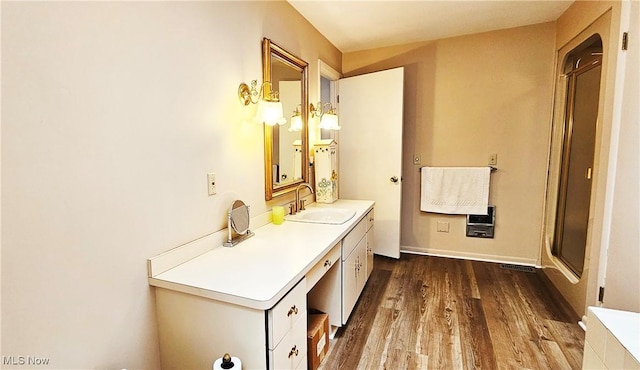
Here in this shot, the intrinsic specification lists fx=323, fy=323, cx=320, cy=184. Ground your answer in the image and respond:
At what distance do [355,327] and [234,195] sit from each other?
121 centimetres

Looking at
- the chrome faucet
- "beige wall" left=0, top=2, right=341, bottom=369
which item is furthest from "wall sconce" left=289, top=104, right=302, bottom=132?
"beige wall" left=0, top=2, right=341, bottom=369

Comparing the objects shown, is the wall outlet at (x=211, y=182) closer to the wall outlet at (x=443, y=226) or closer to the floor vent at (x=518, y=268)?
the wall outlet at (x=443, y=226)

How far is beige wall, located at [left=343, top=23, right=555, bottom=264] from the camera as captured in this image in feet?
10.1

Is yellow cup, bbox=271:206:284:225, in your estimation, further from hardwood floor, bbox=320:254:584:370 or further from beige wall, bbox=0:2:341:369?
hardwood floor, bbox=320:254:584:370

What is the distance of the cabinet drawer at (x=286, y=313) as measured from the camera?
1.17 m

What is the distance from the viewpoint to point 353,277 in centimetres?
227

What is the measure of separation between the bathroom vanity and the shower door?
204 centimetres

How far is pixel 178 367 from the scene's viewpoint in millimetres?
1345

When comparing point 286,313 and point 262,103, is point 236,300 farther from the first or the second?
point 262,103

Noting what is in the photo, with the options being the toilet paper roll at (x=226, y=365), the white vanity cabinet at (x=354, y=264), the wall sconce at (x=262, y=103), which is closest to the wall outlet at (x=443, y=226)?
the white vanity cabinet at (x=354, y=264)

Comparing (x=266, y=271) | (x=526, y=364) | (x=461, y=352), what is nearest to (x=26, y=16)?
(x=266, y=271)

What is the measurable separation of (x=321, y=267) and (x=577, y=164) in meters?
2.30

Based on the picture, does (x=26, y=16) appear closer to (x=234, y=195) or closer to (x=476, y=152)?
(x=234, y=195)

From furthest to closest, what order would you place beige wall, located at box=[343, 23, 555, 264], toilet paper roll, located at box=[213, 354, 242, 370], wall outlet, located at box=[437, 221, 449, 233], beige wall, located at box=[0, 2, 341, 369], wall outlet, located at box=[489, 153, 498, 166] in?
1. wall outlet, located at box=[437, 221, 449, 233]
2. wall outlet, located at box=[489, 153, 498, 166]
3. beige wall, located at box=[343, 23, 555, 264]
4. toilet paper roll, located at box=[213, 354, 242, 370]
5. beige wall, located at box=[0, 2, 341, 369]
